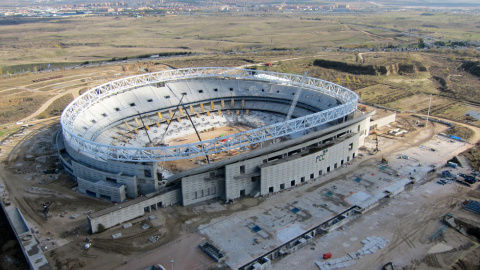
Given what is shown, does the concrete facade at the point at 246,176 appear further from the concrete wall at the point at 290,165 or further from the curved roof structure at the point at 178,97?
the curved roof structure at the point at 178,97

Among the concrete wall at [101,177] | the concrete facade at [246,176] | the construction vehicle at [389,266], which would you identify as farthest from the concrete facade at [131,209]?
the construction vehicle at [389,266]

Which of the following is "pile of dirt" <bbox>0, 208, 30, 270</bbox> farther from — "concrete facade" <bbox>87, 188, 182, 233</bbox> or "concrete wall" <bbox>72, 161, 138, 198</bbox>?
"concrete wall" <bbox>72, 161, 138, 198</bbox>

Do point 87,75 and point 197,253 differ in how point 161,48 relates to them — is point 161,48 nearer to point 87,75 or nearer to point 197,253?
point 87,75

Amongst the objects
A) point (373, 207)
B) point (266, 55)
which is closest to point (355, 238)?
point (373, 207)

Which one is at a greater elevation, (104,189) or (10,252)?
(104,189)

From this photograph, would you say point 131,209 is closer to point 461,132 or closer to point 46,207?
point 46,207

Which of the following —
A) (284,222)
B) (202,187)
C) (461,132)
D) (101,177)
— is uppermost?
(101,177)

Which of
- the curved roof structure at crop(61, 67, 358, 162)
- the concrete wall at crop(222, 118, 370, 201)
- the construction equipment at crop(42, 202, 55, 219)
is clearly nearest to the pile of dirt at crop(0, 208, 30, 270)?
the construction equipment at crop(42, 202, 55, 219)

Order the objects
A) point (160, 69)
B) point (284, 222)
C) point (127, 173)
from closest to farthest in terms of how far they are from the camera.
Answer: point (284, 222)
point (127, 173)
point (160, 69)

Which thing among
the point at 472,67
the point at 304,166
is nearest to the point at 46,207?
the point at 304,166

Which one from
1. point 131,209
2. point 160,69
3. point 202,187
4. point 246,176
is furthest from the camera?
point 160,69

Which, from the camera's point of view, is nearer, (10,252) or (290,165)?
(10,252)
